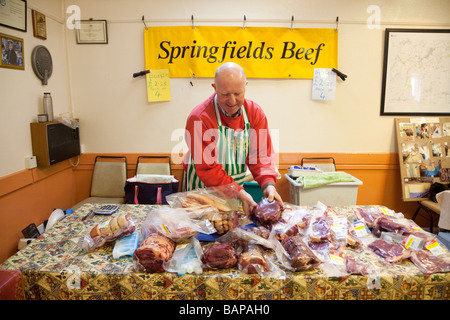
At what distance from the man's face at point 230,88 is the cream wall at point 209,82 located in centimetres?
181

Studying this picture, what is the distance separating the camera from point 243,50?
149 inches

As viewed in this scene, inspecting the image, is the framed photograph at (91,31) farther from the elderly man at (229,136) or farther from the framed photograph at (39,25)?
the elderly man at (229,136)

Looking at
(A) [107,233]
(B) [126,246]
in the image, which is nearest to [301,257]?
(B) [126,246]

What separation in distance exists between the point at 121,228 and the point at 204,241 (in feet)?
1.43

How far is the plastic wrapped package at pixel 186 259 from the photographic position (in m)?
1.43

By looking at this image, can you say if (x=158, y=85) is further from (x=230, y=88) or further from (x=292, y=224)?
(x=292, y=224)

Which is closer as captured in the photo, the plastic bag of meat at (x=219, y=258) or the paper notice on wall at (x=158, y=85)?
the plastic bag of meat at (x=219, y=258)

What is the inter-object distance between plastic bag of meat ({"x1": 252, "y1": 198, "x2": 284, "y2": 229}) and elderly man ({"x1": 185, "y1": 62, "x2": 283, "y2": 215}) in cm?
18

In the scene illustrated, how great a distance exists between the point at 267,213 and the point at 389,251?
63 cm

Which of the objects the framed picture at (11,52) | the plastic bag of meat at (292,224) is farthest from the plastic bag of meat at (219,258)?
the framed picture at (11,52)

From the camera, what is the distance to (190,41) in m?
3.77

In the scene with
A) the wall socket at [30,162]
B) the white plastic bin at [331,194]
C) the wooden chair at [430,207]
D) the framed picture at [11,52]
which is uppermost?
the framed picture at [11,52]

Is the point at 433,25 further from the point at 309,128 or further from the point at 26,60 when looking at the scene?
the point at 26,60

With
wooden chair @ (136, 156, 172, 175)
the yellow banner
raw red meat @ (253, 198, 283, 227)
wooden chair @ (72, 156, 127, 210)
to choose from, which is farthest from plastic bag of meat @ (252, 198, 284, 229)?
wooden chair @ (72, 156, 127, 210)
